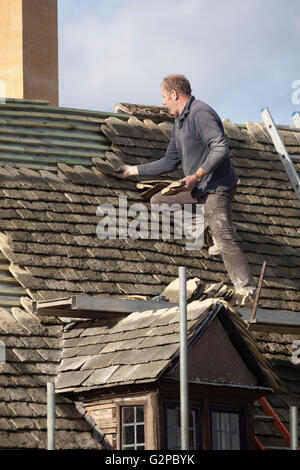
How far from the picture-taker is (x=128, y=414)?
14.5m

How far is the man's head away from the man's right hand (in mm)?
1191

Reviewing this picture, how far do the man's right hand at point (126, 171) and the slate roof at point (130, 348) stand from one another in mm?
2882

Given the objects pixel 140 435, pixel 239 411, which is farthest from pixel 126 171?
pixel 140 435

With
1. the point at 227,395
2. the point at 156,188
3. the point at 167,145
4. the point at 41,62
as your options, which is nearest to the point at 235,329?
the point at 227,395

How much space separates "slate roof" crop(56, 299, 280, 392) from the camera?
46.4 feet

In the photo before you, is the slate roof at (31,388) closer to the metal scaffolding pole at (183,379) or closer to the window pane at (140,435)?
the window pane at (140,435)

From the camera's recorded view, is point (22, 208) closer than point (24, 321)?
No

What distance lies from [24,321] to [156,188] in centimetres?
303

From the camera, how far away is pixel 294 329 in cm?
1622

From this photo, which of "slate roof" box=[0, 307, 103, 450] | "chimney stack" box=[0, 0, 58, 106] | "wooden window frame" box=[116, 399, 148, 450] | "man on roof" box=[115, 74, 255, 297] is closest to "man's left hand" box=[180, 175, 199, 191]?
"man on roof" box=[115, 74, 255, 297]

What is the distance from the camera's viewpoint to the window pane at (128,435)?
1432cm

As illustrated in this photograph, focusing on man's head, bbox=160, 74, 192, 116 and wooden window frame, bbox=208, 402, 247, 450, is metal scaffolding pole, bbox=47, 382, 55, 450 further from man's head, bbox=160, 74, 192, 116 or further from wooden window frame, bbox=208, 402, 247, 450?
man's head, bbox=160, 74, 192, 116
